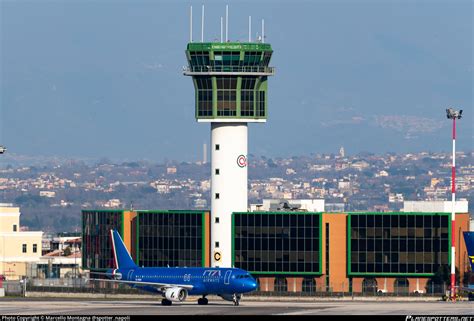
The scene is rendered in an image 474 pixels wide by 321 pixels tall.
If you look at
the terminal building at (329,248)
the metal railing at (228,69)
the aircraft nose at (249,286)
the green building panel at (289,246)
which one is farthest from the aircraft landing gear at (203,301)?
the metal railing at (228,69)

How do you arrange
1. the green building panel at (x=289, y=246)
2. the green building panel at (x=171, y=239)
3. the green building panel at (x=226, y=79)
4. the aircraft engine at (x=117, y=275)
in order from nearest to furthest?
the aircraft engine at (x=117, y=275) → the green building panel at (x=289, y=246) → the green building panel at (x=226, y=79) → the green building panel at (x=171, y=239)

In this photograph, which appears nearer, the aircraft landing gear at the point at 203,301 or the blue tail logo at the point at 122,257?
the aircraft landing gear at the point at 203,301

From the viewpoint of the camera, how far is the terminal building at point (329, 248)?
174 metres

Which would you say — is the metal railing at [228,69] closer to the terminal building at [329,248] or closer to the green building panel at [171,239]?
the terminal building at [329,248]

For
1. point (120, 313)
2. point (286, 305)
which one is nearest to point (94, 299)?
point (286, 305)

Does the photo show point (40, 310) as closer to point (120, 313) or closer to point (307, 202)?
point (120, 313)

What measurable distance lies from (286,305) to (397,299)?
17.1 meters

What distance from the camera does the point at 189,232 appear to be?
18288cm

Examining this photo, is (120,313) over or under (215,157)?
under

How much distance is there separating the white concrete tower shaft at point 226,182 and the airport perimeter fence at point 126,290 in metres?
7.98

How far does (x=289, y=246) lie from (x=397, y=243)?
36.5 feet

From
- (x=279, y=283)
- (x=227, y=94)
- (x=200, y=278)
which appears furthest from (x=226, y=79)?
(x=200, y=278)

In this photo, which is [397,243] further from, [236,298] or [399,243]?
[236,298]

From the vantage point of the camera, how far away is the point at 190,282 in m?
146
